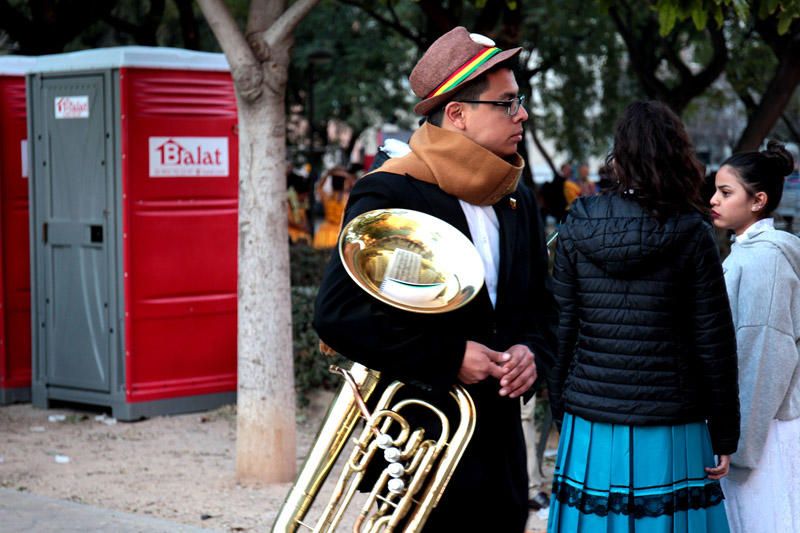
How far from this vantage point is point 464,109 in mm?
3160

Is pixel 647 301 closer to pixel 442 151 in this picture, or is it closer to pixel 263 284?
pixel 442 151

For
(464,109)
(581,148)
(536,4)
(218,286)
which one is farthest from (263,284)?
(581,148)

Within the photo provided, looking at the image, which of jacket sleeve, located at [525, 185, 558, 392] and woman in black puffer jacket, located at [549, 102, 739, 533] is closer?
jacket sleeve, located at [525, 185, 558, 392]

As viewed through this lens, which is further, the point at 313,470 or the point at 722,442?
the point at 722,442

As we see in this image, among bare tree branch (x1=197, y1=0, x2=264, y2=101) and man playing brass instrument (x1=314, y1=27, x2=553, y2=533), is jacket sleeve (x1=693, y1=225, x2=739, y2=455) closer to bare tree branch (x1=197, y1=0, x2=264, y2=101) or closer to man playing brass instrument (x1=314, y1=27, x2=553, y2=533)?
man playing brass instrument (x1=314, y1=27, x2=553, y2=533)

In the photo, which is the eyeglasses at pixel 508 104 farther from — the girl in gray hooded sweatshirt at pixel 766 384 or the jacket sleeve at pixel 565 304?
the girl in gray hooded sweatshirt at pixel 766 384

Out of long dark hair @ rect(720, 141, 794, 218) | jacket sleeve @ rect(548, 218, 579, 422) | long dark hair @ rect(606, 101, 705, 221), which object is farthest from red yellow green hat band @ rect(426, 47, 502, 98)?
long dark hair @ rect(720, 141, 794, 218)

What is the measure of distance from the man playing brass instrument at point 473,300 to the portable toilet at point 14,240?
6.20 m

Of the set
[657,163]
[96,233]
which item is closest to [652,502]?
[657,163]

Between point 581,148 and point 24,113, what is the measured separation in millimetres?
21309

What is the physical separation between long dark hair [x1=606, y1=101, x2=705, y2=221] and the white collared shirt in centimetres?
77

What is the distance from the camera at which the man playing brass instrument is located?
295 centimetres

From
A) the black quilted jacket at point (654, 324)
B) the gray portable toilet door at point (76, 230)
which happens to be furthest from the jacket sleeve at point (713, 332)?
the gray portable toilet door at point (76, 230)

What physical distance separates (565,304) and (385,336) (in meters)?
1.14
